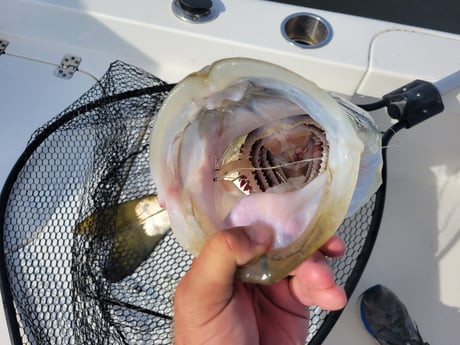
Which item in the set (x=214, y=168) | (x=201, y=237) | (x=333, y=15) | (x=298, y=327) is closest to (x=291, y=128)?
(x=214, y=168)

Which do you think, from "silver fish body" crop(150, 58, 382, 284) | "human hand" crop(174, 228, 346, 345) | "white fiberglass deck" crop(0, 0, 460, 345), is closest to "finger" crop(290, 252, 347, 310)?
"human hand" crop(174, 228, 346, 345)

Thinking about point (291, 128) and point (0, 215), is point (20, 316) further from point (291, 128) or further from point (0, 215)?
point (291, 128)

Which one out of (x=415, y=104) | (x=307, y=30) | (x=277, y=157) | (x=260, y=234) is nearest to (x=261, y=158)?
(x=277, y=157)

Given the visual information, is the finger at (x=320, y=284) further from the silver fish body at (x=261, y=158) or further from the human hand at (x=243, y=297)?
the silver fish body at (x=261, y=158)

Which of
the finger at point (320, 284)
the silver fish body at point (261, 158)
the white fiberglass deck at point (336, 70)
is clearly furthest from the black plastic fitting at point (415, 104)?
the finger at point (320, 284)

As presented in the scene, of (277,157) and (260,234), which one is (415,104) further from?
(260,234)

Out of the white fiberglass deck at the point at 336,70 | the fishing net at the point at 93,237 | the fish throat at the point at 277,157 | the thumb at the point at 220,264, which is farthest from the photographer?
the white fiberglass deck at the point at 336,70
